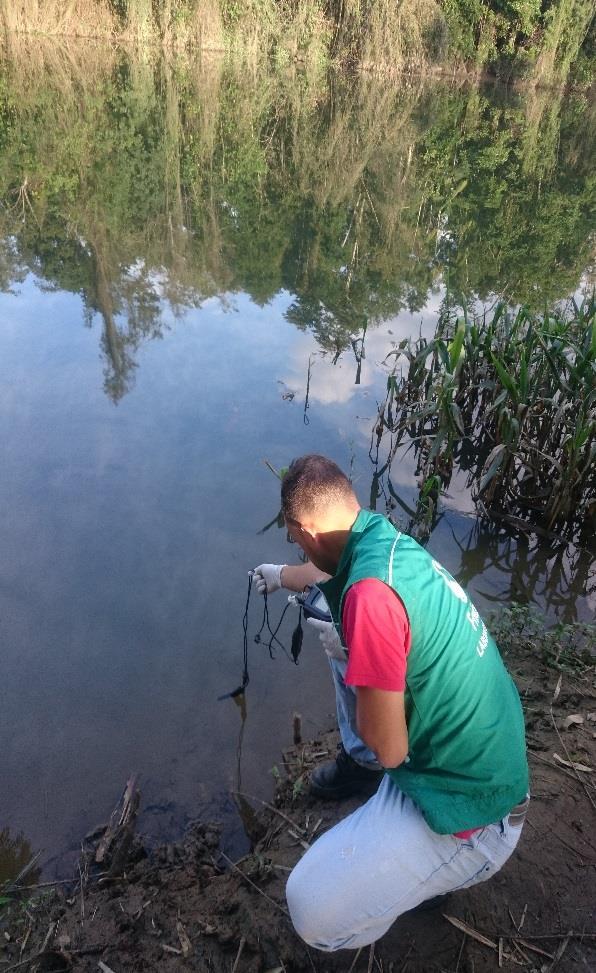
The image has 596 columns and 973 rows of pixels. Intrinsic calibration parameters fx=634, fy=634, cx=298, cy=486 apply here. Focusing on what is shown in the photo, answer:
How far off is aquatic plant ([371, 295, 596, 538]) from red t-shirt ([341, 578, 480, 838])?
2.88 m

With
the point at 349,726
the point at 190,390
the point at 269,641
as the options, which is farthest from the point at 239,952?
the point at 190,390

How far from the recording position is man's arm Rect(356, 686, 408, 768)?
1442 mm

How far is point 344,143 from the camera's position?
14.0 m

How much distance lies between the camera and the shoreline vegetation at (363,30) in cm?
1800

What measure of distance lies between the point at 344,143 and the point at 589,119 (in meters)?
12.5

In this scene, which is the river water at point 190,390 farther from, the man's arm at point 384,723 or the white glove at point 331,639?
the man's arm at point 384,723

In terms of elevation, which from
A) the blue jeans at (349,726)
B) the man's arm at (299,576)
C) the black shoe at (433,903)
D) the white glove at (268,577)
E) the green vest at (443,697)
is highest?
the green vest at (443,697)

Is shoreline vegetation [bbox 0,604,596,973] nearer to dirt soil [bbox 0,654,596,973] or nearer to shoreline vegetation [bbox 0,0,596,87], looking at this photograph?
dirt soil [bbox 0,654,596,973]

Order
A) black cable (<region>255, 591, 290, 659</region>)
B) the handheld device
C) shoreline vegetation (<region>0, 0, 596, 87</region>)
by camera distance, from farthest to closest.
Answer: shoreline vegetation (<region>0, 0, 596, 87</region>), black cable (<region>255, 591, 290, 659</region>), the handheld device

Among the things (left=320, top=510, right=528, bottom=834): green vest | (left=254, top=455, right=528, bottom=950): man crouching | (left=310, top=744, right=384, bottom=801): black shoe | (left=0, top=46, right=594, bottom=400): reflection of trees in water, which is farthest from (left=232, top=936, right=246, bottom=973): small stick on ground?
(left=0, top=46, right=594, bottom=400): reflection of trees in water

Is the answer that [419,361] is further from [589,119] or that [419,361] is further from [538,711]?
[589,119]

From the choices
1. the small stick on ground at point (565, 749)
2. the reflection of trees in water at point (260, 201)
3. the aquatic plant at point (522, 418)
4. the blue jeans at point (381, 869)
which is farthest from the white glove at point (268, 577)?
the reflection of trees in water at point (260, 201)

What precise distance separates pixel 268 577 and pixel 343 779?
0.82 m

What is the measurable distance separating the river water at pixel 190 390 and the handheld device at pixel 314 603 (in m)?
1.01
